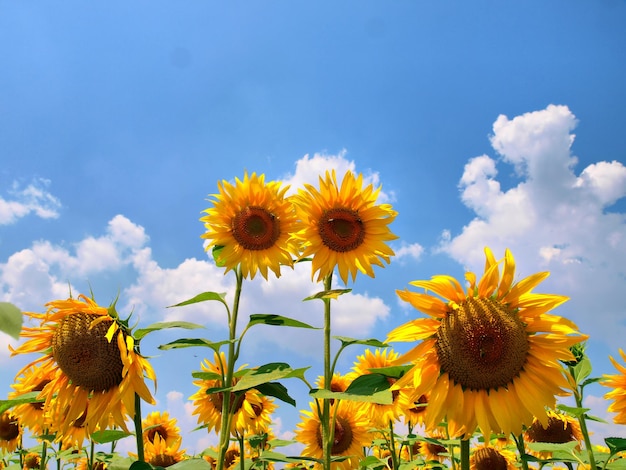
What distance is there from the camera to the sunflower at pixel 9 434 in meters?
8.48

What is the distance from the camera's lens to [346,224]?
219 inches

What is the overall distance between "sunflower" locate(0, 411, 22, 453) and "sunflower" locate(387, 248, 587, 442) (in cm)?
804

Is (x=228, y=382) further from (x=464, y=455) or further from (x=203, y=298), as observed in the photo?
(x=464, y=455)

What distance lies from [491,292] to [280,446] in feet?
14.1

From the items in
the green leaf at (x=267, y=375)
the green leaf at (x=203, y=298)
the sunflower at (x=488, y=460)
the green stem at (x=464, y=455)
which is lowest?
the sunflower at (x=488, y=460)

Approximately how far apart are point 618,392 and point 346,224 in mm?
3090

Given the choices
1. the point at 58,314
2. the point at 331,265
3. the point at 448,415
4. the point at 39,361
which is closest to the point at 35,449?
the point at 39,361

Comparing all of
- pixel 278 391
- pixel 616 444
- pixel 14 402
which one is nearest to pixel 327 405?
pixel 278 391

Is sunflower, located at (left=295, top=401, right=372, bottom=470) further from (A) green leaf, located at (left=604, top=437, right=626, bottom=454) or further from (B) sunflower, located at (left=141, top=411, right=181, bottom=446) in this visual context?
(A) green leaf, located at (left=604, top=437, right=626, bottom=454)

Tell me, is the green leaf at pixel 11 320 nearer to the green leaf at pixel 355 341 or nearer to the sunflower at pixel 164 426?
the green leaf at pixel 355 341

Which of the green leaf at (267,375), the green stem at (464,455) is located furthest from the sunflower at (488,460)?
the green stem at (464,455)

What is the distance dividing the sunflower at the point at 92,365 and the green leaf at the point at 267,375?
0.62 m

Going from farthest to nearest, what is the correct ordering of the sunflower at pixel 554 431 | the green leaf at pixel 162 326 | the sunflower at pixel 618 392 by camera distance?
the sunflower at pixel 554 431
the sunflower at pixel 618 392
the green leaf at pixel 162 326

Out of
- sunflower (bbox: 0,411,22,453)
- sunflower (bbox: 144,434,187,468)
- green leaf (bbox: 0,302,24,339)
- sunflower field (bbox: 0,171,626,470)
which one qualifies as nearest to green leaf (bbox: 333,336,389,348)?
sunflower field (bbox: 0,171,626,470)
